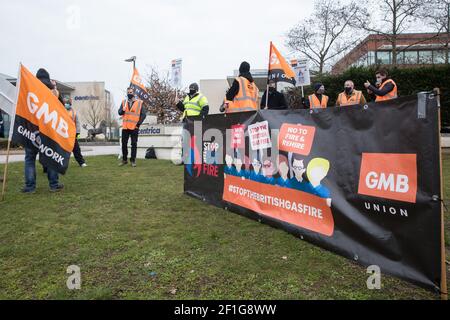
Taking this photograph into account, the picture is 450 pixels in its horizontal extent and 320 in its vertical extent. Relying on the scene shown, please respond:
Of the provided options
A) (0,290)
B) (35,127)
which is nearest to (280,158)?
(0,290)

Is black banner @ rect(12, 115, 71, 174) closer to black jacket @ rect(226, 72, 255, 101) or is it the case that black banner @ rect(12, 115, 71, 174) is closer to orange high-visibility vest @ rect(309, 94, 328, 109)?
black jacket @ rect(226, 72, 255, 101)

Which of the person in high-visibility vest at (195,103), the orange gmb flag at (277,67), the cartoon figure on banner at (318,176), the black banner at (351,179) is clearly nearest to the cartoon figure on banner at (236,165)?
the black banner at (351,179)

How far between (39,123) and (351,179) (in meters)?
5.02

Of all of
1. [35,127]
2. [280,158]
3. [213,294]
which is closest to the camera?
[213,294]

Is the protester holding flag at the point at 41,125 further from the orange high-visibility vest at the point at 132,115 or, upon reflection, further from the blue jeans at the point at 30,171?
the orange high-visibility vest at the point at 132,115

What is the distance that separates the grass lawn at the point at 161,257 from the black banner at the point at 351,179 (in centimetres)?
19

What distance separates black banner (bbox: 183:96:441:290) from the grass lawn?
19 cm

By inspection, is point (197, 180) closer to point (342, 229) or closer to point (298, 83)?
point (342, 229)

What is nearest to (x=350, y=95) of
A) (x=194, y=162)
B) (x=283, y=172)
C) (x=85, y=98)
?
(x=194, y=162)

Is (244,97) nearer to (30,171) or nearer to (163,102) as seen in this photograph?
(30,171)

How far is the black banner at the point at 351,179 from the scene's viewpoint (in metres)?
2.48
